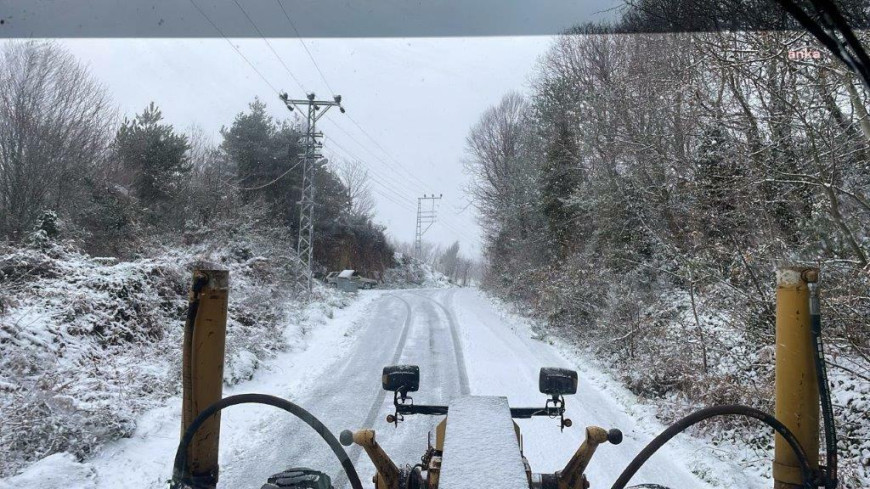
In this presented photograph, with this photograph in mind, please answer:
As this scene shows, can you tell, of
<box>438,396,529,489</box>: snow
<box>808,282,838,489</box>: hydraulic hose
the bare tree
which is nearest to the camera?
<box>438,396,529,489</box>: snow

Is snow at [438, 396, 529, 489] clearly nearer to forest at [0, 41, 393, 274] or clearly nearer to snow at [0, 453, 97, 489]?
snow at [0, 453, 97, 489]

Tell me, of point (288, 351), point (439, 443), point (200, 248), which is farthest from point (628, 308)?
point (200, 248)

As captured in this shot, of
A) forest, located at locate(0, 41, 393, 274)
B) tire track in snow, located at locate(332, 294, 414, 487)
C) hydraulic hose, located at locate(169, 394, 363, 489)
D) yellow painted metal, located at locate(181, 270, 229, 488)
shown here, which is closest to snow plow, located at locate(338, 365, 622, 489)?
hydraulic hose, located at locate(169, 394, 363, 489)

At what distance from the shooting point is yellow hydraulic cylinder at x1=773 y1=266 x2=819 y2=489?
1752mm

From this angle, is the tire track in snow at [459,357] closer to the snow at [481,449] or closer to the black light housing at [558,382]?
the black light housing at [558,382]

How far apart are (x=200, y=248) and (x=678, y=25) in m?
14.1

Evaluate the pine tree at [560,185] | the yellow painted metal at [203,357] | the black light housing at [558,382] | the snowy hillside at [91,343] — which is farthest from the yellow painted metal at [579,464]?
the pine tree at [560,185]

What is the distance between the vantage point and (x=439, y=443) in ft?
8.91

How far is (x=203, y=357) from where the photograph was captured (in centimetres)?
178

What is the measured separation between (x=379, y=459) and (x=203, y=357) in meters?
0.88

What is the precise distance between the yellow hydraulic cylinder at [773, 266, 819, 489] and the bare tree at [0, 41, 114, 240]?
2045 centimetres

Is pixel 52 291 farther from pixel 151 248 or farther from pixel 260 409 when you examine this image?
pixel 151 248

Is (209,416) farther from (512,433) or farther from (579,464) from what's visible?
(579,464)

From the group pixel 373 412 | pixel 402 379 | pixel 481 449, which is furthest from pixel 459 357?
pixel 481 449
